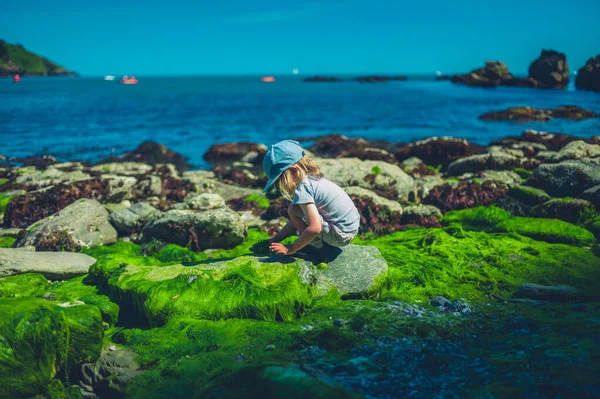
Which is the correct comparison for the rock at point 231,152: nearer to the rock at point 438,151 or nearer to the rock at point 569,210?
the rock at point 438,151

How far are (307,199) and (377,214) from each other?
442cm

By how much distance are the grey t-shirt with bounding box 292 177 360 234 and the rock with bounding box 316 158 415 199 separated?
5.80m

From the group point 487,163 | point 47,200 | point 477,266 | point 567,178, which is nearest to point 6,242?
point 47,200

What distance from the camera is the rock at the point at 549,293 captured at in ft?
15.5

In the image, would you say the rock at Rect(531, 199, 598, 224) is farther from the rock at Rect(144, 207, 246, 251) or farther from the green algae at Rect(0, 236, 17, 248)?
the green algae at Rect(0, 236, 17, 248)

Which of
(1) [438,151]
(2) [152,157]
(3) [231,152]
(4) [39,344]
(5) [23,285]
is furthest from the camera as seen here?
(3) [231,152]

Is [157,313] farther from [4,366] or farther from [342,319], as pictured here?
[342,319]

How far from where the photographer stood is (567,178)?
9289 millimetres

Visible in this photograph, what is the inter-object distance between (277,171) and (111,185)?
27.2 ft

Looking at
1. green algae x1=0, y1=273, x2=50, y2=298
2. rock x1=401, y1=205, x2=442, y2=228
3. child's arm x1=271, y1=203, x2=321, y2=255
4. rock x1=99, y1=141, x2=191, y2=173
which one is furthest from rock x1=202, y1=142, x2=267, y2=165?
child's arm x1=271, y1=203, x2=321, y2=255

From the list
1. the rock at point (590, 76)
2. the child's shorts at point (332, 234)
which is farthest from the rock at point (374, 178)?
the rock at point (590, 76)

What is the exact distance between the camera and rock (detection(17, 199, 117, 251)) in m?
7.62

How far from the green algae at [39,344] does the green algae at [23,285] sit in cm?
142

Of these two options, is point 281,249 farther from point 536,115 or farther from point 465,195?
point 536,115
